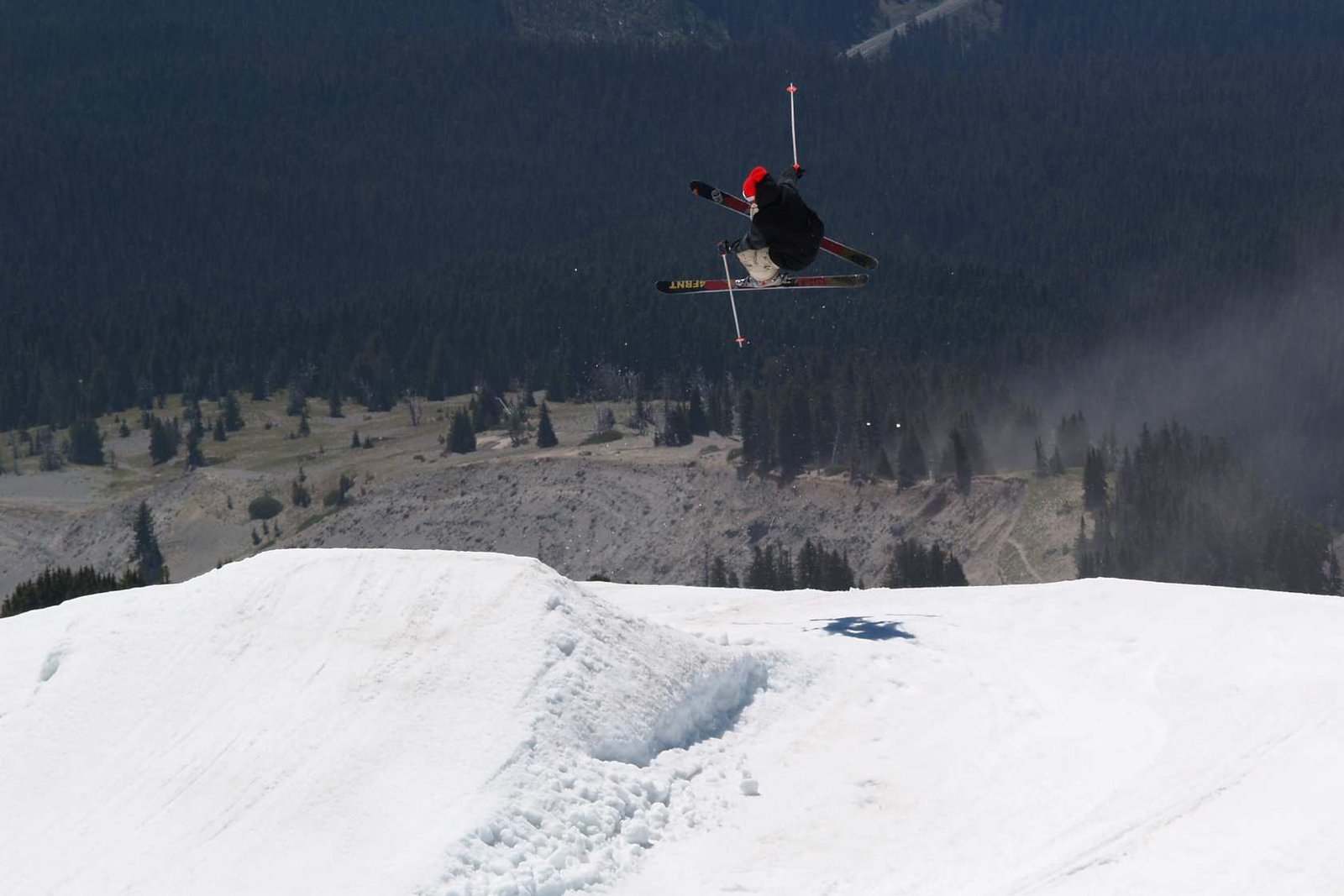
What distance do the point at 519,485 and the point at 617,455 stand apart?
38.8 ft

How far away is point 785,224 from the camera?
3178 cm

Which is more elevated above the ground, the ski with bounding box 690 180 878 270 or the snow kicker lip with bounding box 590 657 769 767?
the ski with bounding box 690 180 878 270

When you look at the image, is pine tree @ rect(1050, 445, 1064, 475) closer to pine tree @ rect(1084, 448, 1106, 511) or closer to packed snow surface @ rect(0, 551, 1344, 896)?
pine tree @ rect(1084, 448, 1106, 511)

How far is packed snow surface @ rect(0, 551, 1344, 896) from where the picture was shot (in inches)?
856

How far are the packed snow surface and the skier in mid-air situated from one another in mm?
7215

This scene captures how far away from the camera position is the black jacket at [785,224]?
31594 millimetres

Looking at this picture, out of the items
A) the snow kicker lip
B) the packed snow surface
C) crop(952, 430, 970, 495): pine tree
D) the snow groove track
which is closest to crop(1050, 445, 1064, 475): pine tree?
crop(952, 430, 970, 495): pine tree

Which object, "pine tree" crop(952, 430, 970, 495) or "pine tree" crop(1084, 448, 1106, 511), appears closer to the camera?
"pine tree" crop(1084, 448, 1106, 511)

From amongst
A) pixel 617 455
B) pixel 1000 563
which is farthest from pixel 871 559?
pixel 617 455

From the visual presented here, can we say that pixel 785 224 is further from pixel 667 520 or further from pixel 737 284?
pixel 667 520

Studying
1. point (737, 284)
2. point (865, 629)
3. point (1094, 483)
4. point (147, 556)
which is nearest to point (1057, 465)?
point (1094, 483)

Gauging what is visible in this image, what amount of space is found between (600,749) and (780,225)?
11.5 metres

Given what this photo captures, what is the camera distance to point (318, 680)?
25.6m

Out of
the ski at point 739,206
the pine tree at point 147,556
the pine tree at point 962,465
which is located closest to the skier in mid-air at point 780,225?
the ski at point 739,206
